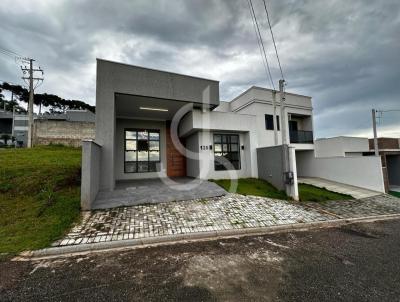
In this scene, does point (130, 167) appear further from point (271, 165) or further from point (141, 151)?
point (271, 165)

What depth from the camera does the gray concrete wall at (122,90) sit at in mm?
7297

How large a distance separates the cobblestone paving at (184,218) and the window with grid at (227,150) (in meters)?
3.67

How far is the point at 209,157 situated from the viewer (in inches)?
412

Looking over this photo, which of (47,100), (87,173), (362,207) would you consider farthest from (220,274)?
(47,100)

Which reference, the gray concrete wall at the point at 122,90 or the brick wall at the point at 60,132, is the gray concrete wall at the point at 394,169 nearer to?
the gray concrete wall at the point at 122,90

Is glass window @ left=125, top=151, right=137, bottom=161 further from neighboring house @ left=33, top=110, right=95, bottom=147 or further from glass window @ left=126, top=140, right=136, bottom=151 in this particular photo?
neighboring house @ left=33, top=110, right=95, bottom=147

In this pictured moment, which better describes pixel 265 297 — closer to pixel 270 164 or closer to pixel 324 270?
pixel 324 270

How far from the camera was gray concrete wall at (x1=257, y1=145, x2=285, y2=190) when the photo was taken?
897cm

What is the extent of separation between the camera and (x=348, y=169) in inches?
480

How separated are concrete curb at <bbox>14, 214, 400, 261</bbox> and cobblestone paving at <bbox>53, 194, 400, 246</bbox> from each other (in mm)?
156

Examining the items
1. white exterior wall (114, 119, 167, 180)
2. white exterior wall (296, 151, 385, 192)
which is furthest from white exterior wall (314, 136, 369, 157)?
white exterior wall (114, 119, 167, 180)

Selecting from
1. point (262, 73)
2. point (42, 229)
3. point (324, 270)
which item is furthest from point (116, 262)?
point (262, 73)

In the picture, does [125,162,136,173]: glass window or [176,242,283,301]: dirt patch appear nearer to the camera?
[176,242,283,301]: dirt patch

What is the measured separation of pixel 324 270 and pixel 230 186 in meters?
5.94
